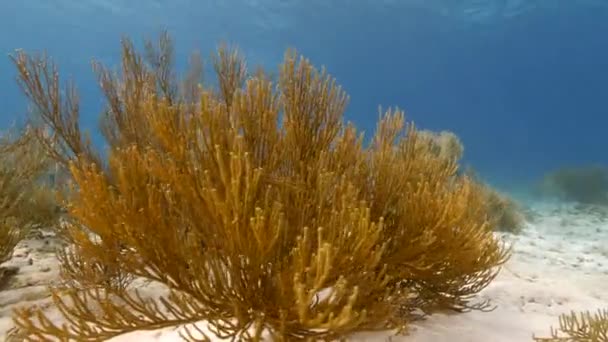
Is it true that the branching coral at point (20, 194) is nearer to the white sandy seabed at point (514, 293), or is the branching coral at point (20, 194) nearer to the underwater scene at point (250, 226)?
the underwater scene at point (250, 226)

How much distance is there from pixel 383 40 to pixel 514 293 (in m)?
57.6

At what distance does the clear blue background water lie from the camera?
4131cm

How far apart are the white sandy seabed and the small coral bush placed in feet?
1.05

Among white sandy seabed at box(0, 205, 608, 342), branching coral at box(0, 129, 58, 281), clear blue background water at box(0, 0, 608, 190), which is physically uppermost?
clear blue background water at box(0, 0, 608, 190)

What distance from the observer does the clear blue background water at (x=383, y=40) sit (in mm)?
41312

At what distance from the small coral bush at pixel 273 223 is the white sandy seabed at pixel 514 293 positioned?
320mm

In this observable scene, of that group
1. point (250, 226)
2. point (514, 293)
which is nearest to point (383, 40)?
point (514, 293)

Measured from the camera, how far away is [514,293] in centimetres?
496

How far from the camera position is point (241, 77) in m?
5.01

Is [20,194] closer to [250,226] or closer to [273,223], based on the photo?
[250,226]

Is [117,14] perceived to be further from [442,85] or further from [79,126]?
[442,85]

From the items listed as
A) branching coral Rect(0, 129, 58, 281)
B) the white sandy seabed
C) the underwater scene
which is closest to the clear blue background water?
the underwater scene

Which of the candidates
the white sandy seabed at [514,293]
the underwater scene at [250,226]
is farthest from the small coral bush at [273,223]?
the white sandy seabed at [514,293]

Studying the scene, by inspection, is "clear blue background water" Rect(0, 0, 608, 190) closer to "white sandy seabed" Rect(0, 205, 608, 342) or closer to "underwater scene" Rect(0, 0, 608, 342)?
"underwater scene" Rect(0, 0, 608, 342)
